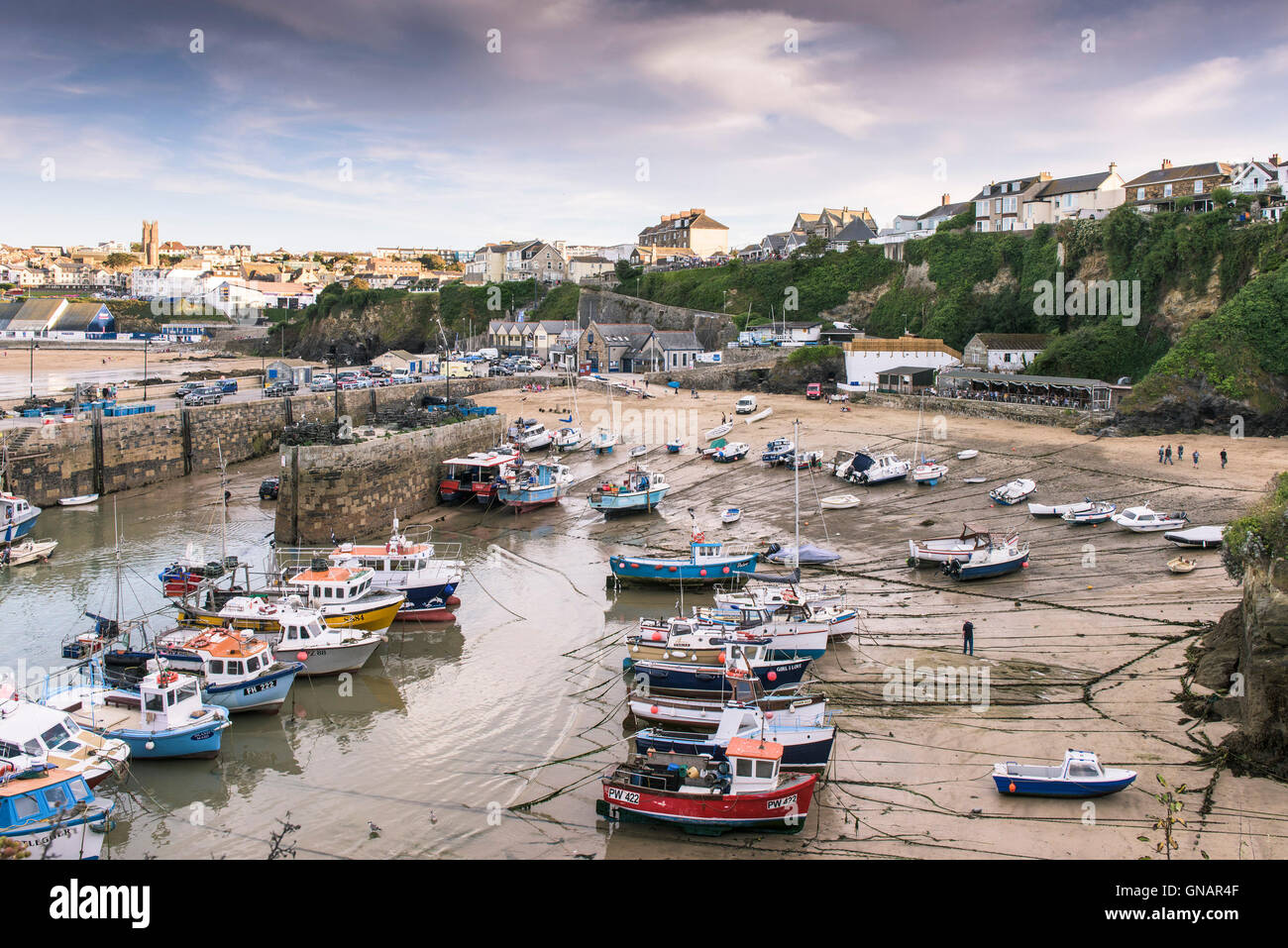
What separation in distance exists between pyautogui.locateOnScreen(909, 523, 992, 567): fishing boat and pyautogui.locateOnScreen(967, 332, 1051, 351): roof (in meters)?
23.0

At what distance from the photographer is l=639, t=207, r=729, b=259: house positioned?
94.6 meters

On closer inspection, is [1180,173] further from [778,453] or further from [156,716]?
[156,716]

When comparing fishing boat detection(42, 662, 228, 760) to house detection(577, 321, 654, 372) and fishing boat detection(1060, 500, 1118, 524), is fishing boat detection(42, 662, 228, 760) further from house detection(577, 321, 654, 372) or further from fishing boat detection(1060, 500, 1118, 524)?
house detection(577, 321, 654, 372)

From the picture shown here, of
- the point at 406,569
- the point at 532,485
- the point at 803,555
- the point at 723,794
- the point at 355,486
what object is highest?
the point at 355,486

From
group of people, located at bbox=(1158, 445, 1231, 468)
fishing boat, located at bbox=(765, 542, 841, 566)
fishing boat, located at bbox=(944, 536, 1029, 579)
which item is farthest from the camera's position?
group of people, located at bbox=(1158, 445, 1231, 468)

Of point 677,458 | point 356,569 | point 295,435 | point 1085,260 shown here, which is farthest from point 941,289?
point 356,569

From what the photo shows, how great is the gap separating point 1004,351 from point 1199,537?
24.0 m

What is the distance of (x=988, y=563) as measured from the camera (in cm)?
2217

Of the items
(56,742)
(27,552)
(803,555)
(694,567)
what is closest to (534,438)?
(694,567)

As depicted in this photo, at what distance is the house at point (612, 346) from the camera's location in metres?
60.3

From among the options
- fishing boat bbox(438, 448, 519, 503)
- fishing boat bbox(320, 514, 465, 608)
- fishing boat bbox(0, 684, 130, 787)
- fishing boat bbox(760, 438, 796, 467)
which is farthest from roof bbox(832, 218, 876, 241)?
fishing boat bbox(0, 684, 130, 787)

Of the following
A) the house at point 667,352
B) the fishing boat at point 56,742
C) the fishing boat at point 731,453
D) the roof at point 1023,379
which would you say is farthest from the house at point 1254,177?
the fishing boat at point 56,742

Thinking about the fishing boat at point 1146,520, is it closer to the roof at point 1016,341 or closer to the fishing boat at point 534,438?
the roof at point 1016,341

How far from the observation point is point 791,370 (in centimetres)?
4984
